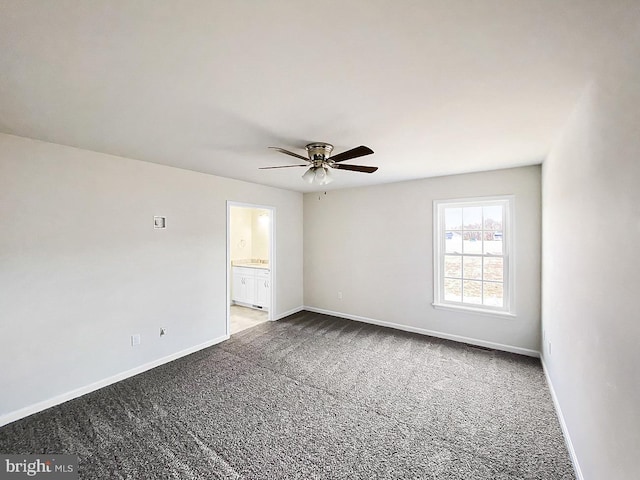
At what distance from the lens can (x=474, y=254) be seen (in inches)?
160

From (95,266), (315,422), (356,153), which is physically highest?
(356,153)

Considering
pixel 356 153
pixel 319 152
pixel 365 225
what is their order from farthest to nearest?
pixel 365 225, pixel 319 152, pixel 356 153

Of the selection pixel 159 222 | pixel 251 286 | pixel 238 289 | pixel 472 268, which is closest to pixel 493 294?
pixel 472 268

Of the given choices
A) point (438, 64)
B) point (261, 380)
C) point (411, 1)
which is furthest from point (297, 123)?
point (261, 380)

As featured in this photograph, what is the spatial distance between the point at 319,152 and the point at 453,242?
2719 mm

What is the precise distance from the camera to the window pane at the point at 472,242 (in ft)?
13.2

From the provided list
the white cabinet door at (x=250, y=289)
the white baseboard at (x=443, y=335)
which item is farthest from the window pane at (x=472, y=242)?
the white cabinet door at (x=250, y=289)

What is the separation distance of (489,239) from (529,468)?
2.75 meters

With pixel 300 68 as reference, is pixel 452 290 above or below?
below

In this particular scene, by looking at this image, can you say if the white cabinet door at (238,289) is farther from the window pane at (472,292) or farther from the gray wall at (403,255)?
the window pane at (472,292)

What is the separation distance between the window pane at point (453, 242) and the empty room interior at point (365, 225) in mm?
33

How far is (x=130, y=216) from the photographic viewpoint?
3.17m

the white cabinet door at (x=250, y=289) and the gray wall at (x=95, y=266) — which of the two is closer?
the gray wall at (x=95, y=266)

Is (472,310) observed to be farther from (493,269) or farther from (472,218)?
(472,218)
